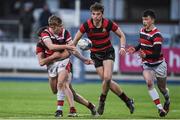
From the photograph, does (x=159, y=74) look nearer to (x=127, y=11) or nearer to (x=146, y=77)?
(x=146, y=77)

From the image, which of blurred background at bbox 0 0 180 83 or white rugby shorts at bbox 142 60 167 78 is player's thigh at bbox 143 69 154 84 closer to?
white rugby shorts at bbox 142 60 167 78

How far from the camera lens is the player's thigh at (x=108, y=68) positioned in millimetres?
17211

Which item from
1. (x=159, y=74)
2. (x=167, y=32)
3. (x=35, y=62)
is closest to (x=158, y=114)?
(x=159, y=74)

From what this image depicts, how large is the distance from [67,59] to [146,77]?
71.2 inches

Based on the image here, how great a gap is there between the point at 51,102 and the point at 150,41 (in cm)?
517

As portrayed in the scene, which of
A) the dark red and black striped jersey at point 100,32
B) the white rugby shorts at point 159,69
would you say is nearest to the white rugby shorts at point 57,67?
the dark red and black striped jersey at point 100,32

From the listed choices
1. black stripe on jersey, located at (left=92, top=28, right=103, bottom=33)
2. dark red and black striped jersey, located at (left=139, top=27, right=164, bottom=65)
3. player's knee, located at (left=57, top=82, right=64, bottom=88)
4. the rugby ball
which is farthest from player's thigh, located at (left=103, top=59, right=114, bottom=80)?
player's knee, located at (left=57, top=82, right=64, bottom=88)

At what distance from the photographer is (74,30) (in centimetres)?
3072

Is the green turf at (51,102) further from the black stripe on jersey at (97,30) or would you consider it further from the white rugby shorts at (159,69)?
the black stripe on jersey at (97,30)

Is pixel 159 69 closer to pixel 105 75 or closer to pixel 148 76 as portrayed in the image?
pixel 148 76

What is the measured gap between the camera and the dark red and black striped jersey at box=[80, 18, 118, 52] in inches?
685

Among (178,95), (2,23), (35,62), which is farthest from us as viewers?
(2,23)

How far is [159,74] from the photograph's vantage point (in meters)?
17.9

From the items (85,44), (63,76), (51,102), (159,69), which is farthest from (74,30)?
(63,76)
